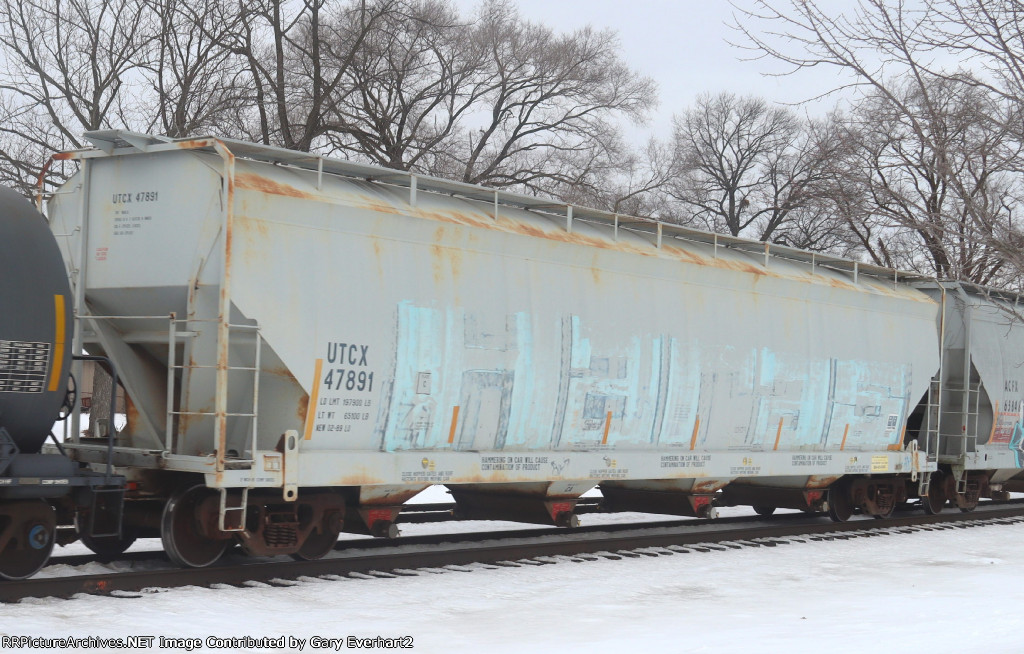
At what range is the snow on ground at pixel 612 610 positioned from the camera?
297 inches

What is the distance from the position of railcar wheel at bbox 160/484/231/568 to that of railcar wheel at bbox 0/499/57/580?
1.05 m

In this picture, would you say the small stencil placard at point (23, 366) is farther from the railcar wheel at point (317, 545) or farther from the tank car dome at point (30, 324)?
the railcar wheel at point (317, 545)

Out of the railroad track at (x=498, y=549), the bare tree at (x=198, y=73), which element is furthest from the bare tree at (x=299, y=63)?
the railroad track at (x=498, y=549)

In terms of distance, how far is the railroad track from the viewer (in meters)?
8.93

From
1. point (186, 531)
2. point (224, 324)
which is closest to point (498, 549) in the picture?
point (186, 531)

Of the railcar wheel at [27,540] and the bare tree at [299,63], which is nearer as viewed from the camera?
the railcar wheel at [27,540]

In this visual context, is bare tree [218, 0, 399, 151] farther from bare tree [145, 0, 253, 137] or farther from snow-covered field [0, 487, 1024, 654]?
snow-covered field [0, 487, 1024, 654]

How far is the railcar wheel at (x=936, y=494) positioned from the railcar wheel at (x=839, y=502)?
213 cm

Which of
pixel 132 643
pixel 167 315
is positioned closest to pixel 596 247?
pixel 167 315

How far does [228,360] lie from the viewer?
945 cm

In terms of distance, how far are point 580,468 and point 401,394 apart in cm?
264

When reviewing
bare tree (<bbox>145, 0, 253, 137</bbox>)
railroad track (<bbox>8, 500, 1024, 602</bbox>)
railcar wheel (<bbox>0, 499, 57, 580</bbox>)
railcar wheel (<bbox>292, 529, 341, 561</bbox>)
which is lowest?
railroad track (<bbox>8, 500, 1024, 602</bbox>)

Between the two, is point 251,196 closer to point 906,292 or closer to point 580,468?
point 580,468

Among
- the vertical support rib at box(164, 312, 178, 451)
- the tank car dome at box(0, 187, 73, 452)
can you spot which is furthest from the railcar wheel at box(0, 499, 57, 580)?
the vertical support rib at box(164, 312, 178, 451)
